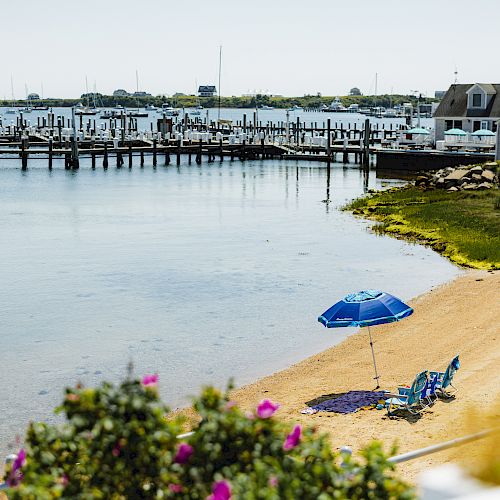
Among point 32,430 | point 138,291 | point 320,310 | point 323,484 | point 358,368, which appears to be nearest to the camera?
point 323,484

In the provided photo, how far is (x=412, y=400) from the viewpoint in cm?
1332

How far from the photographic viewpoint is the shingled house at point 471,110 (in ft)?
228

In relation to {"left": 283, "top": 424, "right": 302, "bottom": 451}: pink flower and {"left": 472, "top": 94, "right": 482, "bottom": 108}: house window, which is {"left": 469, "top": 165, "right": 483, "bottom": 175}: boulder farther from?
{"left": 283, "top": 424, "right": 302, "bottom": 451}: pink flower

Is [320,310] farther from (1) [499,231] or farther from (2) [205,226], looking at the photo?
(2) [205,226]

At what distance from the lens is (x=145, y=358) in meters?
19.0

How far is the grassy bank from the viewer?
29797 millimetres

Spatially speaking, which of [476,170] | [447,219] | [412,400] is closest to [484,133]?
[476,170]

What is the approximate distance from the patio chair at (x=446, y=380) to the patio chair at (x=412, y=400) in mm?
393

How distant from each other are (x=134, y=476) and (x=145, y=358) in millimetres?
14017

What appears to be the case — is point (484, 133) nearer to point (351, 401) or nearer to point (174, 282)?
point (174, 282)

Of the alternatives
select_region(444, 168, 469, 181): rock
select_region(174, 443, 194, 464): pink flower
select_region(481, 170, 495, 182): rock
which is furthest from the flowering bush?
select_region(444, 168, 469, 181): rock

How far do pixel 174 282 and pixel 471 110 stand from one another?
1922 inches

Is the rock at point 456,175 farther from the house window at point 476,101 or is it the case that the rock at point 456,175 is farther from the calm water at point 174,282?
the house window at point 476,101

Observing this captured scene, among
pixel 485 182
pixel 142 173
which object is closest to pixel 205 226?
pixel 485 182
